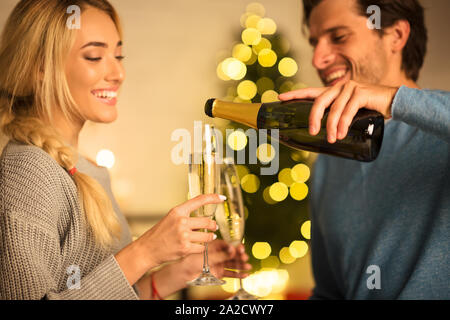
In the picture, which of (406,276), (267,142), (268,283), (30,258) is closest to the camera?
(30,258)

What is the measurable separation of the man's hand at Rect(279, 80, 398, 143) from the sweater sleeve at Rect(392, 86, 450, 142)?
2 cm

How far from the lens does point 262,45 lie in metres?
1.92

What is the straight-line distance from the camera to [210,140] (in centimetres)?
81

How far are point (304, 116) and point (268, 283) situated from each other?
159 centimetres

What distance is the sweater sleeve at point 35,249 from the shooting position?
2.36 feet

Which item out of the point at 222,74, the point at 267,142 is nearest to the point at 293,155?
the point at 267,142

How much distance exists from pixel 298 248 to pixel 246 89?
873 mm

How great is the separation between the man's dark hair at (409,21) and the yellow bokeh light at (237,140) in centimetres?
71

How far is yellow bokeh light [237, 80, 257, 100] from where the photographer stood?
1.90m

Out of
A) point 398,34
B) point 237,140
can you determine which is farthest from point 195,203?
point 237,140

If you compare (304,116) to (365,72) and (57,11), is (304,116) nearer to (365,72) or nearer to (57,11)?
(365,72)

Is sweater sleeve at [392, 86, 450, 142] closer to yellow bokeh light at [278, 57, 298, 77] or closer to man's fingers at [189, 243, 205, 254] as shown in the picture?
man's fingers at [189, 243, 205, 254]

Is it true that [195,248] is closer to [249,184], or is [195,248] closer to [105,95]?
[105,95]

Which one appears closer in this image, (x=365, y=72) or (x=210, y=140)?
(x=210, y=140)
